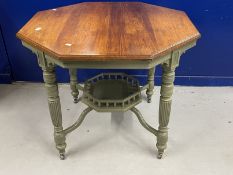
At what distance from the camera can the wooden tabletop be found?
0.97 metres

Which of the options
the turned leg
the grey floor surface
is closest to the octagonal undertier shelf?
the turned leg

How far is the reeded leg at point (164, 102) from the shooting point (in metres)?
1.11

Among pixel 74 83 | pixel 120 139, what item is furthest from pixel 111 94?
pixel 74 83

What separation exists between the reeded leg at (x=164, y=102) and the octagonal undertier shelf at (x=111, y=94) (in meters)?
0.16

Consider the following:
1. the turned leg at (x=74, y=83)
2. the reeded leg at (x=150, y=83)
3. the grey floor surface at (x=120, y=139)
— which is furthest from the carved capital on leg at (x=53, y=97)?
the reeded leg at (x=150, y=83)

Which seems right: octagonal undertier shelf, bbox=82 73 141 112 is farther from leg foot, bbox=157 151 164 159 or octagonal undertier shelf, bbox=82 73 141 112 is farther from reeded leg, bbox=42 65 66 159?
leg foot, bbox=157 151 164 159

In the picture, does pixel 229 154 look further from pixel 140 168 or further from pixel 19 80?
pixel 19 80

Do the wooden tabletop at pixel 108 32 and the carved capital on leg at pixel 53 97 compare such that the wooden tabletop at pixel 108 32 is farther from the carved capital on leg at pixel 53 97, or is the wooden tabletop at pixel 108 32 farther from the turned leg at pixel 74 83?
the turned leg at pixel 74 83

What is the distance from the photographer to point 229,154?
1374mm

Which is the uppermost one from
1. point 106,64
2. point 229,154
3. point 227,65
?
point 106,64

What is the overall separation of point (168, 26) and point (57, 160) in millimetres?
819

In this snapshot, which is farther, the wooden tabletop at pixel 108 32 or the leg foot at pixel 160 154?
the leg foot at pixel 160 154

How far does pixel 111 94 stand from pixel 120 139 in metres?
0.26

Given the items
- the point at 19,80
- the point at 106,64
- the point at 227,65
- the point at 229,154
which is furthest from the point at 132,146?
the point at 19,80
